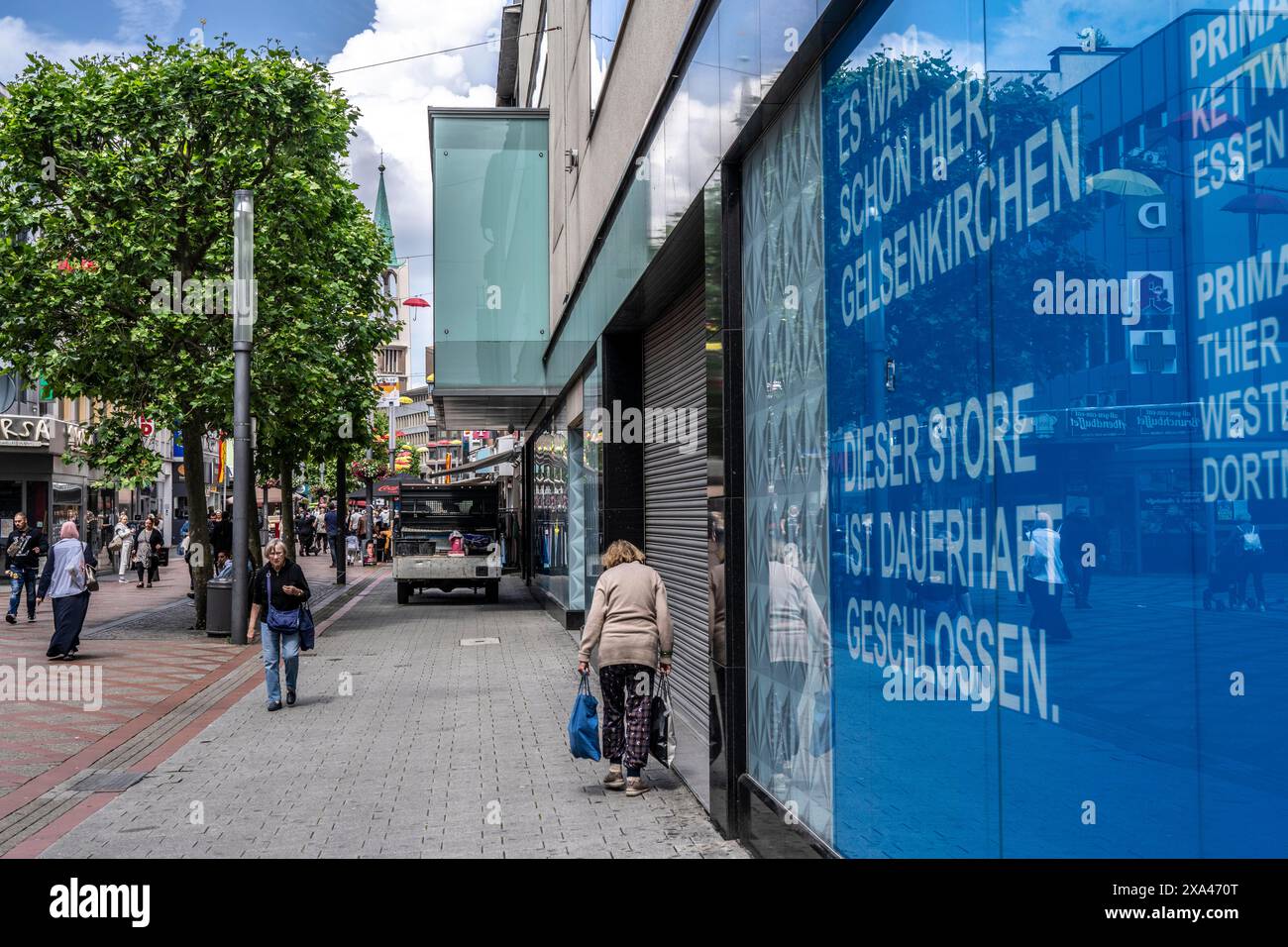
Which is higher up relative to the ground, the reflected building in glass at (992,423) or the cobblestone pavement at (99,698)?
the reflected building in glass at (992,423)

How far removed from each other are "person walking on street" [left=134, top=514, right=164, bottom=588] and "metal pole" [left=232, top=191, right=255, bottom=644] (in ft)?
47.4

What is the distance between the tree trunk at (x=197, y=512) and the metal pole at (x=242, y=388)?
1.92 m

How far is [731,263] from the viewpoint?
6883mm

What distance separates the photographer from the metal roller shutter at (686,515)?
366 inches

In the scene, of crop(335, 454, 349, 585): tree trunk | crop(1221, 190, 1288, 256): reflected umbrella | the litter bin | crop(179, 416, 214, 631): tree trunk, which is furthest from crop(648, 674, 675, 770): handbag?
crop(335, 454, 349, 585): tree trunk

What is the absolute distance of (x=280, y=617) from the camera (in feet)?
39.1

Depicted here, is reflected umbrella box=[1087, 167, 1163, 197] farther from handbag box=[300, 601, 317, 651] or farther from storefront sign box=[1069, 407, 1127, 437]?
handbag box=[300, 601, 317, 651]

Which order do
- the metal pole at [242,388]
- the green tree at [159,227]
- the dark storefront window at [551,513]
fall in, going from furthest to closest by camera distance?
the dark storefront window at [551,513]
the green tree at [159,227]
the metal pole at [242,388]

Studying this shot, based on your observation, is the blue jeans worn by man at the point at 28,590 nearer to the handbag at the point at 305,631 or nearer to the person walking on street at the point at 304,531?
the handbag at the point at 305,631

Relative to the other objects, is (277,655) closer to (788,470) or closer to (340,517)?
(788,470)

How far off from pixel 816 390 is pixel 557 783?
392 cm

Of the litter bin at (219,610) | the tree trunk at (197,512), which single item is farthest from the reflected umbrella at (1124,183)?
the tree trunk at (197,512)

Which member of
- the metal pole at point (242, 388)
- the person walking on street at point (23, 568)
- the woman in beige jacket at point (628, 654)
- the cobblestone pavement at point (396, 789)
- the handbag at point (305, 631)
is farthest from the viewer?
the person walking on street at point (23, 568)
